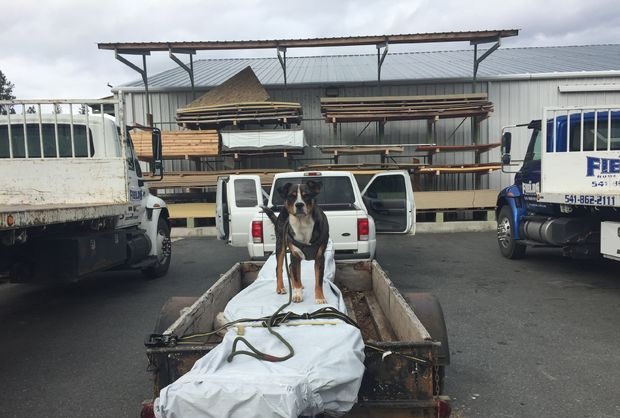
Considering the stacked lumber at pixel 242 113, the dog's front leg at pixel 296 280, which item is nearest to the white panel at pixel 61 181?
the dog's front leg at pixel 296 280

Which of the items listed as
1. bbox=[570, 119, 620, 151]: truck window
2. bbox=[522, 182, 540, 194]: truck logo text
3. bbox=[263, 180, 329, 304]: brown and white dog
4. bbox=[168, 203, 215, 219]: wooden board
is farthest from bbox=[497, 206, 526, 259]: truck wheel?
bbox=[168, 203, 215, 219]: wooden board

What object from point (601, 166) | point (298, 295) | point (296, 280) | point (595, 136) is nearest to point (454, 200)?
point (595, 136)

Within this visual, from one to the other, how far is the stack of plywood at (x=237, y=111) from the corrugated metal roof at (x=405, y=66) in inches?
89.5

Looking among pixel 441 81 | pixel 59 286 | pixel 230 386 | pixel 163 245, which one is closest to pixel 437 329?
pixel 230 386

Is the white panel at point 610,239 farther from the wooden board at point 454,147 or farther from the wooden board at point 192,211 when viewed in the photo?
the wooden board at point 192,211

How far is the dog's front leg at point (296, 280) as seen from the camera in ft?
12.0

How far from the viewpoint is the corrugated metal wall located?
54.4 feet

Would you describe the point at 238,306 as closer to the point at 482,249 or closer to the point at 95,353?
the point at 95,353

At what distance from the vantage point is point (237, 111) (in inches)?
577

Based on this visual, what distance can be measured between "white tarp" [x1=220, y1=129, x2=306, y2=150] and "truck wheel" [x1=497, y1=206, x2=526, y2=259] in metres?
6.84

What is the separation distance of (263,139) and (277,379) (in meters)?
13.0

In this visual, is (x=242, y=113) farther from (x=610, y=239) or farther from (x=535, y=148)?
(x=610, y=239)

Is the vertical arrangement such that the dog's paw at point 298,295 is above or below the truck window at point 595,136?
below

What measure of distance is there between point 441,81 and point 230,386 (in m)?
16.3
